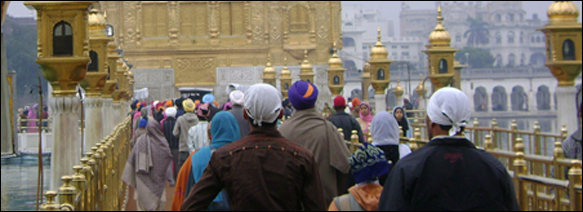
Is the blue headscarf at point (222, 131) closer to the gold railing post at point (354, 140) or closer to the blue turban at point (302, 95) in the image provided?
the blue turban at point (302, 95)

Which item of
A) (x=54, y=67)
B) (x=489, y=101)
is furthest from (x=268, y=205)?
(x=489, y=101)

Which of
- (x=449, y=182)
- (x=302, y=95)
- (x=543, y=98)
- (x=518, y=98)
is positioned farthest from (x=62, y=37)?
(x=518, y=98)

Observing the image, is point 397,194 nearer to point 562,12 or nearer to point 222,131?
point 222,131

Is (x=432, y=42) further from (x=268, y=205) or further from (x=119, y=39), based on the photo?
(x=119, y=39)

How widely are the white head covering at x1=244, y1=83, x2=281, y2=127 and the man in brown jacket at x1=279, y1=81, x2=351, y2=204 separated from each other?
1.17 m

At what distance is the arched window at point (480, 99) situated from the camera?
9262cm

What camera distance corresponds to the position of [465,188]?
11.8ft

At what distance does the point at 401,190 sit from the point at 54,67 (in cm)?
535

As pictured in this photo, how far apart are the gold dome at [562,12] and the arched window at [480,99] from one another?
8082cm

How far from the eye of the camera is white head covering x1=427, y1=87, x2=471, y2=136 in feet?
12.5

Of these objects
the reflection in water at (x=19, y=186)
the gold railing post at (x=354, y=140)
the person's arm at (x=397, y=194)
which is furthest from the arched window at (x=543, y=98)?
the person's arm at (x=397, y=194)

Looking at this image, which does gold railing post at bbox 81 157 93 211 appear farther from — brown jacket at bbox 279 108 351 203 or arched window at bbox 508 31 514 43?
arched window at bbox 508 31 514 43

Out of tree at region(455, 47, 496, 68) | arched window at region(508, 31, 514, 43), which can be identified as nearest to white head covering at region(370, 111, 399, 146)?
tree at region(455, 47, 496, 68)

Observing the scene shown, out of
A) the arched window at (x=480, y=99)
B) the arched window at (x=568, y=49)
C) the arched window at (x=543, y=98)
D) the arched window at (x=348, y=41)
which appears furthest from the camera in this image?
the arched window at (x=348, y=41)
